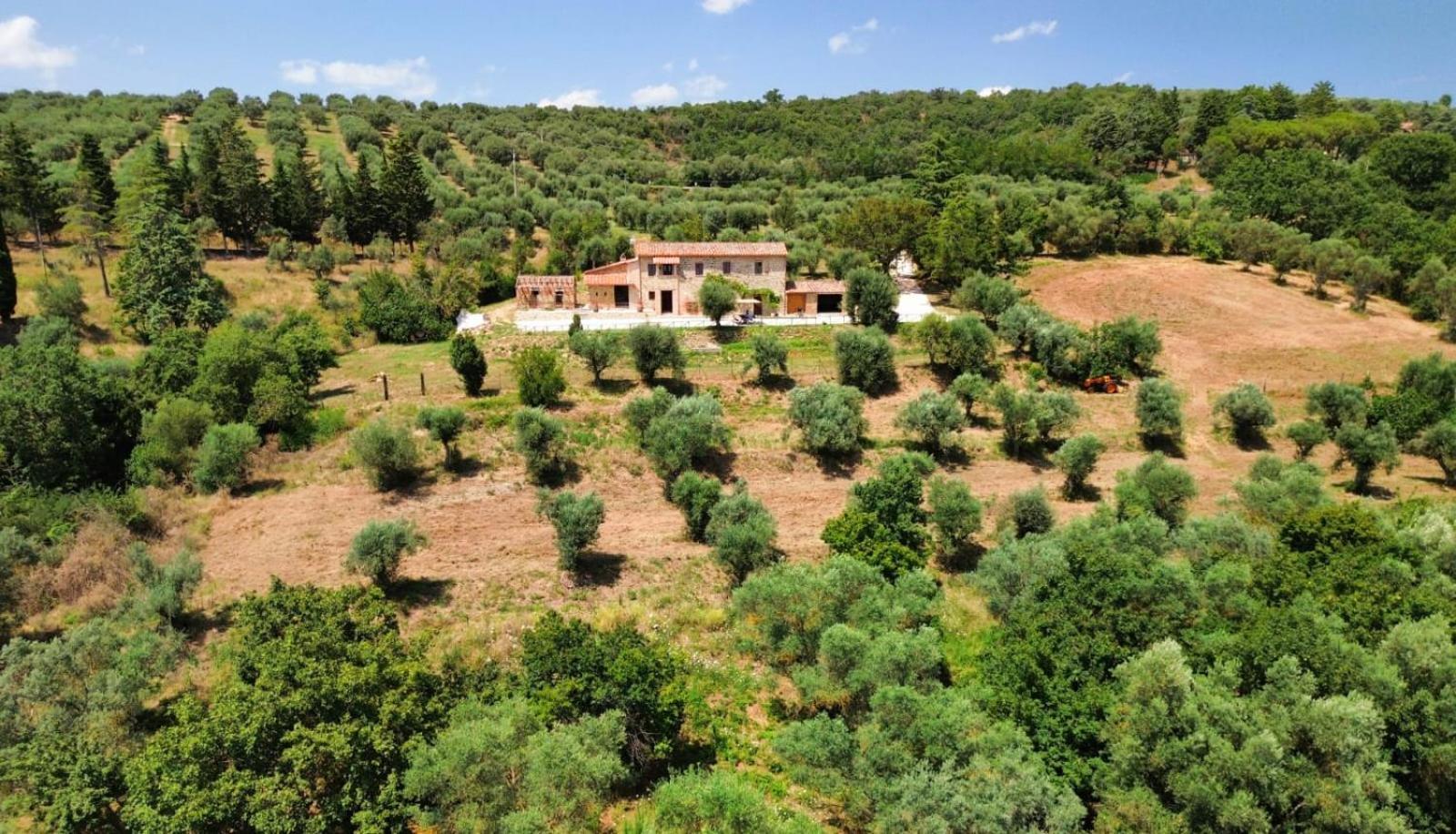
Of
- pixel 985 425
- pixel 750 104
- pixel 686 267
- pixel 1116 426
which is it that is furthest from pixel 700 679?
pixel 750 104

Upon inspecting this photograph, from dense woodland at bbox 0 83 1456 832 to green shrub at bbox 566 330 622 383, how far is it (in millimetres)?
232

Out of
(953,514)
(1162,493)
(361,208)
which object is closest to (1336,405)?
(1162,493)

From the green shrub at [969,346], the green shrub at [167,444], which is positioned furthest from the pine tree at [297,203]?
the green shrub at [969,346]

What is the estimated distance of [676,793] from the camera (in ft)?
47.3

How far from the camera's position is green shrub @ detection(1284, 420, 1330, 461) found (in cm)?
3478

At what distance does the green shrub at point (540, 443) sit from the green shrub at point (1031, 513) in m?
18.5

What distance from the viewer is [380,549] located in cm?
2400

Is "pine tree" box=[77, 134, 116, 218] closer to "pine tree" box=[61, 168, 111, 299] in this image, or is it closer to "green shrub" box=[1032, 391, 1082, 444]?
"pine tree" box=[61, 168, 111, 299]

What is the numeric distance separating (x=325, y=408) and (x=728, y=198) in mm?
56188

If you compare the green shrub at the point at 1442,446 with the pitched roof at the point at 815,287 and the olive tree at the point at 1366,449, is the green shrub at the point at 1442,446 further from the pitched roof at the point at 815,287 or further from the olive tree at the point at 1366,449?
the pitched roof at the point at 815,287

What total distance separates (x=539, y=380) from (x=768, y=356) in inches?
461

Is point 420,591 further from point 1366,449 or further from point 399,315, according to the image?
point 1366,449

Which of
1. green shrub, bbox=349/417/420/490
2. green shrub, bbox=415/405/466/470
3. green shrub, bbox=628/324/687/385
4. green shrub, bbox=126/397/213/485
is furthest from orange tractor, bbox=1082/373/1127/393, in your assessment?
green shrub, bbox=126/397/213/485

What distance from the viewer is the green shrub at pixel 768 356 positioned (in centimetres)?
3925
